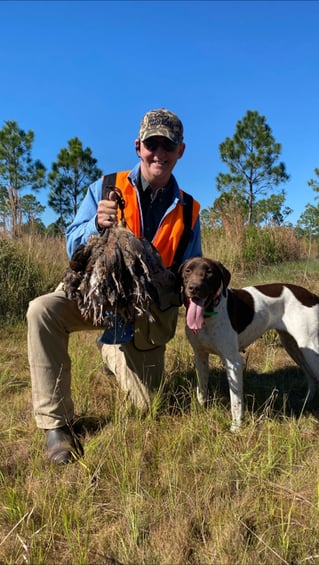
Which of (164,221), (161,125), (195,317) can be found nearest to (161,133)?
(161,125)

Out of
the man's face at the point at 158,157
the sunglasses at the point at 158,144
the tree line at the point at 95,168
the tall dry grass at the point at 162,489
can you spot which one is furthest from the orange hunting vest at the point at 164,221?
the tree line at the point at 95,168

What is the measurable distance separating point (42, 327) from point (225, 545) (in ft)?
5.16

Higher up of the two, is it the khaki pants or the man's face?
the man's face

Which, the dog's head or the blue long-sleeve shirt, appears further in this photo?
the blue long-sleeve shirt

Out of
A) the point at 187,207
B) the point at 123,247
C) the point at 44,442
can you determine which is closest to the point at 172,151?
the point at 187,207

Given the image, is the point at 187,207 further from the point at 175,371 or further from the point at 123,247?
the point at 175,371

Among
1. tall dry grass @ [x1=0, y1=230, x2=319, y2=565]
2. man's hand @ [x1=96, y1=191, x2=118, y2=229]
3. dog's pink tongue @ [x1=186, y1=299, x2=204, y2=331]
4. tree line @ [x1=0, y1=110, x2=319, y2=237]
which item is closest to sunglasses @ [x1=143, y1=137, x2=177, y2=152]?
man's hand @ [x1=96, y1=191, x2=118, y2=229]

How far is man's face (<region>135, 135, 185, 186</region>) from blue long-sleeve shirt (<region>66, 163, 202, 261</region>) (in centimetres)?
12

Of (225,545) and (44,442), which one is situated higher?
(44,442)

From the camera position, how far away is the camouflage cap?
2.98 m

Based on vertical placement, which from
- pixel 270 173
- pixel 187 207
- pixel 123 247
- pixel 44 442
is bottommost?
pixel 44 442

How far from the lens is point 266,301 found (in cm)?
359

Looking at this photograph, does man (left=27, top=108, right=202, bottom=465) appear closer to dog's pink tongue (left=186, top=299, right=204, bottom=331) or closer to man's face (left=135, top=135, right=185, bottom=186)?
man's face (left=135, top=135, right=185, bottom=186)

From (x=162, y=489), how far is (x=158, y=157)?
2163 millimetres
